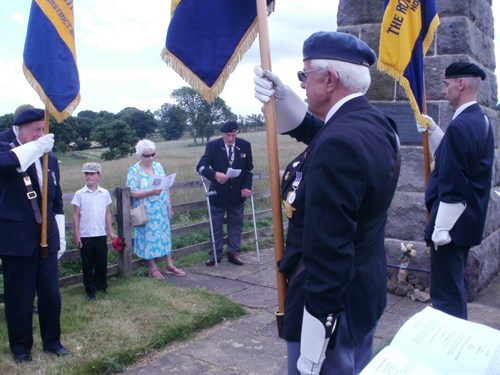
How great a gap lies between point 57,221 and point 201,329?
64.7 inches

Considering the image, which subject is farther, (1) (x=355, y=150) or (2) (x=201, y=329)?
Answer: (2) (x=201, y=329)

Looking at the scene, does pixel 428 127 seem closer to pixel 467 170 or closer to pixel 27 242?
pixel 467 170

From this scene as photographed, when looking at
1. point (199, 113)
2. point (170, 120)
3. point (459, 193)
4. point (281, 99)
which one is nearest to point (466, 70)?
point (459, 193)

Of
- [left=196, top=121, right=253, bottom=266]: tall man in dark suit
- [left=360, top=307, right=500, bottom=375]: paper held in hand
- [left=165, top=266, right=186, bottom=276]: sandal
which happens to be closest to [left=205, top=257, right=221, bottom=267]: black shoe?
[left=196, top=121, right=253, bottom=266]: tall man in dark suit

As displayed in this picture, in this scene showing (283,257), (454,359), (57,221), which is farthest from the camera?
(57,221)

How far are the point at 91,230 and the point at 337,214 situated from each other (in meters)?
4.46

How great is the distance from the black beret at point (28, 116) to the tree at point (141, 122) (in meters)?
6.23

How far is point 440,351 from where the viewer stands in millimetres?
1404

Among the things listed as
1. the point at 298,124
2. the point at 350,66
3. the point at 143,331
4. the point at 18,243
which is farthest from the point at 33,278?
the point at 350,66

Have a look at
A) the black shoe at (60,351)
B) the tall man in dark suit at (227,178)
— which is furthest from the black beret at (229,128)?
the black shoe at (60,351)

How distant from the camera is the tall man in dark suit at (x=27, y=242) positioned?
4180mm

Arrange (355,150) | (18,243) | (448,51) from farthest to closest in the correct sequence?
(448,51) < (18,243) < (355,150)

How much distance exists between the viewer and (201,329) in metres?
5.07

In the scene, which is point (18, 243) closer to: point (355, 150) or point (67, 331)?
point (67, 331)
